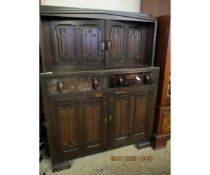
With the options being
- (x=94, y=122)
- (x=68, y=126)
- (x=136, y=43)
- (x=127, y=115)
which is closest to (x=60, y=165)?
(x=68, y=126)

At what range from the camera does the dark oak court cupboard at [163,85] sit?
172cm

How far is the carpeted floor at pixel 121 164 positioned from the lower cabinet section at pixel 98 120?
132mm

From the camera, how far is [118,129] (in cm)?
185

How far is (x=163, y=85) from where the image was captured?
1.85 m

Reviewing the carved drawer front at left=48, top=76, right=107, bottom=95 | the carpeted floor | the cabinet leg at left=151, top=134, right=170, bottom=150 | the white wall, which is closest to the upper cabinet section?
the carved drawer front at left=48, top=76, right=107, bottom=95

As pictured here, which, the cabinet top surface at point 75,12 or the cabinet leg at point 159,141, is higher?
the cabinet top surface at point 75,12

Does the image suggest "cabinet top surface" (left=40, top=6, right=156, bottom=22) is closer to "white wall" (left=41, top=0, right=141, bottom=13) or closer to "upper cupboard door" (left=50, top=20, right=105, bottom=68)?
"upper cupboard door" (left=50, top=20, right=105, bottom=68)
